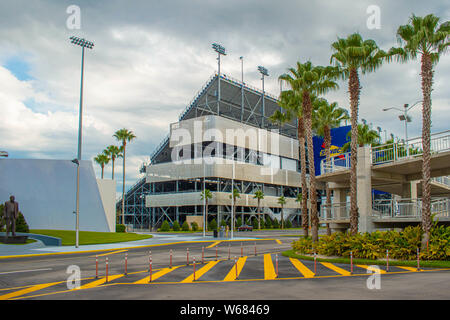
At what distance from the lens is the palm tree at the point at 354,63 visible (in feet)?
74.3

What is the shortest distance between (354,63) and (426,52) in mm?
3895

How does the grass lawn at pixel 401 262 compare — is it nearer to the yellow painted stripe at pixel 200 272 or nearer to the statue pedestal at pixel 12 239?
the yellow painted stripe at pixel 200 272

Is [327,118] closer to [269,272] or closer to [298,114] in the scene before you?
[298,114]

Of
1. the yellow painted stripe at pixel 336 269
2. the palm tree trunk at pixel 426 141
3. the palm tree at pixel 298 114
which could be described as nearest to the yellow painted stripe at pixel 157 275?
the yellow painted stripe at pixel 336 269

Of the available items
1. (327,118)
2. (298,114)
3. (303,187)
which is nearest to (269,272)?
(303,187)

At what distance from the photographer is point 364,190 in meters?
25.2

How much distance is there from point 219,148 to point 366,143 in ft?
101

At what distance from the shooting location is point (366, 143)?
5234 centimetres

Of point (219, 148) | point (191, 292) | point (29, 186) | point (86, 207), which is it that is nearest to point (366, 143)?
point (219, 148)

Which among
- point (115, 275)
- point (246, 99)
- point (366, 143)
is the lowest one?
point (115, 275)

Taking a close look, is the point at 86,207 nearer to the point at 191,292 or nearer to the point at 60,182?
the point at 60,182
